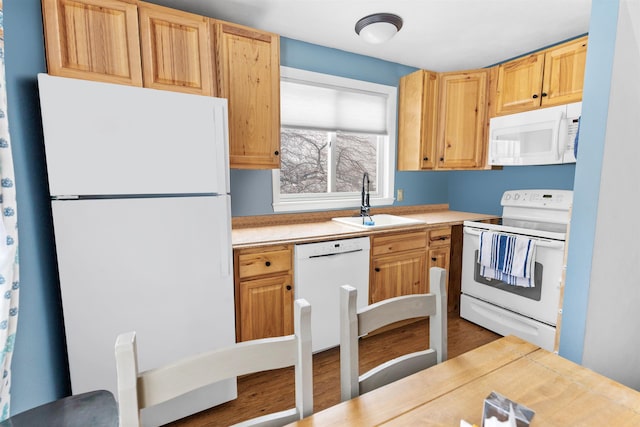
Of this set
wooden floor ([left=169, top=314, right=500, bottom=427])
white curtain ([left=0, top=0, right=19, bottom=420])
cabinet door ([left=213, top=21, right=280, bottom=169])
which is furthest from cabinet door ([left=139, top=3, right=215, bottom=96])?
wooden floor ([left=169, top=314, right=500, bottom=427])

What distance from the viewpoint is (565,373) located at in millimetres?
903

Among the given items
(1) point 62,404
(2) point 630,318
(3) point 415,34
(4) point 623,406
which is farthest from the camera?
(3) point 415,34

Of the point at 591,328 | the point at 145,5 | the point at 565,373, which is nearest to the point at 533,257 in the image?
the point at 591,328

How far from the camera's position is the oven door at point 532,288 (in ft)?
7.26

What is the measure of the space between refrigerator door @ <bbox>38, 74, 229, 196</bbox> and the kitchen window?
108 centimetres

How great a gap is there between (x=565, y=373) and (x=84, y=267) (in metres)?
1.78

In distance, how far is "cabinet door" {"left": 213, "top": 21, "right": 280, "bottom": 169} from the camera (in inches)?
78.6

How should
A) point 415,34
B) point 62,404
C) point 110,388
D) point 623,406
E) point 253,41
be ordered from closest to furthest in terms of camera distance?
1. point 623,406
2. point 62,404
3. point 110,388
4. point 253,41
5. point 415,34

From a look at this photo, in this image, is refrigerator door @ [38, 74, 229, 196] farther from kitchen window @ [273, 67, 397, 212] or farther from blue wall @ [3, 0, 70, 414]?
kitchen window @ [273, 67, 397, 212]

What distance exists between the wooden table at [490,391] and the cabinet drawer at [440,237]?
1740 millimetres

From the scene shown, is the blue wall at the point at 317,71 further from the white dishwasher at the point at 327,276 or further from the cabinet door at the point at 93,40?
the cabinet door at the point at 93,40

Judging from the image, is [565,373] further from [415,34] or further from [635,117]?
[415,34]

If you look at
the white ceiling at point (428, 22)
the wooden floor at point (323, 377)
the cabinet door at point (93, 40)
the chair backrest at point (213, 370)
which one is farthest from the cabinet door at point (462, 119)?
the chair backrest at point (213, 370)

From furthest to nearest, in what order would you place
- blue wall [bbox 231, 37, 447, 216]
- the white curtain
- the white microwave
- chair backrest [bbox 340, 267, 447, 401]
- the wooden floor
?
blue wall [bbox 231, 37, 447, 216] → the white microwave → the wooden floor → the white curtain → chair backrest [bbox 340, 267, 447, 401]
